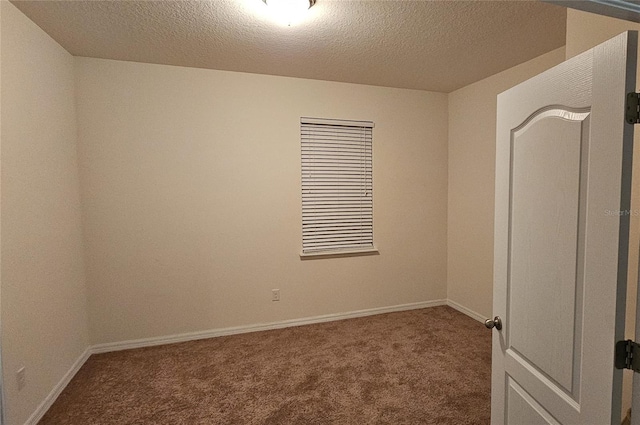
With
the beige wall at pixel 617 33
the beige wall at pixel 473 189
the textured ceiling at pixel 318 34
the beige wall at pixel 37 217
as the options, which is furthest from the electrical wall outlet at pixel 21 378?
the beige wall at pixel 473 189

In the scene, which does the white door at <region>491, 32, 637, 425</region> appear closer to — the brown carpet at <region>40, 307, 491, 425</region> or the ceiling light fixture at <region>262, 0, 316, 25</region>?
the brown carpet at <region>40, 307, 491, 425</region>

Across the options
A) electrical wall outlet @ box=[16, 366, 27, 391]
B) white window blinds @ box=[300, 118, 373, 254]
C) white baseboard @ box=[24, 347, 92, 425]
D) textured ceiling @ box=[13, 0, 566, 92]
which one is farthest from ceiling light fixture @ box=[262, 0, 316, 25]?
white baseboard @ box=[24, 347, 92, 425]

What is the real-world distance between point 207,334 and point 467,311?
112 inches

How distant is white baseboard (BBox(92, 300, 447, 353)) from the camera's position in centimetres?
295

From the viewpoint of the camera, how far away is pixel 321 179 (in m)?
3.48

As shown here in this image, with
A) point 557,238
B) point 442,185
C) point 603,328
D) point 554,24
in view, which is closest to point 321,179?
point 442,185

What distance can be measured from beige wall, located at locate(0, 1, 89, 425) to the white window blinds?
2.03m

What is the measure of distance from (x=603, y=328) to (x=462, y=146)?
10.3ft

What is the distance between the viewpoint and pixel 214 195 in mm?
3150

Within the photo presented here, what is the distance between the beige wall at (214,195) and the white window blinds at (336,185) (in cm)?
10

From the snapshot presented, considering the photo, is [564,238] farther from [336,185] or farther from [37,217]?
[37,217]

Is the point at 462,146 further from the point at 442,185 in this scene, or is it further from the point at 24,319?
the point at 24,319

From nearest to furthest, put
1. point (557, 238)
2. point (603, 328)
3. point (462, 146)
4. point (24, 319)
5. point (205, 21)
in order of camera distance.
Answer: point (603, 328) < point (557, 238) < point (24, 319) < point (205, 21) < point (462, 146)

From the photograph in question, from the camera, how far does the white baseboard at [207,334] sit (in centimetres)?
224
